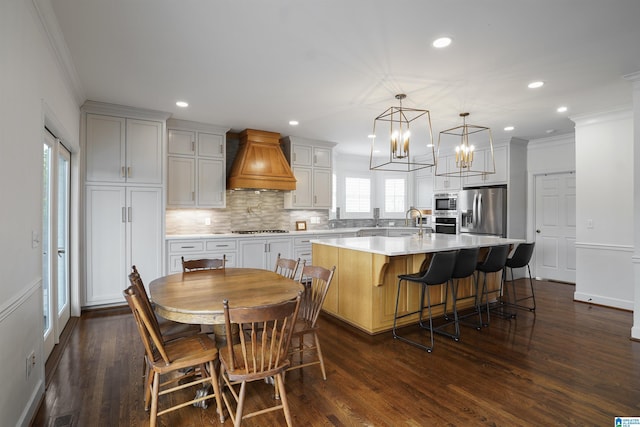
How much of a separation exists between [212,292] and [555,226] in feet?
20.3

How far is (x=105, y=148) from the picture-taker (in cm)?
430

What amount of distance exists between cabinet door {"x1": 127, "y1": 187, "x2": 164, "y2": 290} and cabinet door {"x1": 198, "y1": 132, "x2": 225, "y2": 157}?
3.26 feet

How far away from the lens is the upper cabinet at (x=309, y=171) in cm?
613

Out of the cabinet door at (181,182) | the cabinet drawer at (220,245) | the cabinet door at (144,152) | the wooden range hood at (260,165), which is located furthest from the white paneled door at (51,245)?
the wooden range hood at (260,165)

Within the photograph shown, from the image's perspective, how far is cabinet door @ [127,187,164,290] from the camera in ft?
14.6

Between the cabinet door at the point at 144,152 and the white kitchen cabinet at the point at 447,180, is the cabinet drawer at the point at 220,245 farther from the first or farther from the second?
the white kitchen cabinet at the point at 447,180

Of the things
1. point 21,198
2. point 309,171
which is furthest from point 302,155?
point 21,198

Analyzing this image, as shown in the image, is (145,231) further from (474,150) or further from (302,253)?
(474,150)

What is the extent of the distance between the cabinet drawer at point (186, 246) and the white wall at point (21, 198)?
7.86 feet

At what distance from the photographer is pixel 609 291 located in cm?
453

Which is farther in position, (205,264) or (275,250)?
(275,250)

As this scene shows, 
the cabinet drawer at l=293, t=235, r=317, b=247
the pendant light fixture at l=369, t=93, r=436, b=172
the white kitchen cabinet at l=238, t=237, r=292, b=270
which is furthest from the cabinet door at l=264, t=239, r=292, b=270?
the pendant light fixture at l=369, t=93, r=436, b=172

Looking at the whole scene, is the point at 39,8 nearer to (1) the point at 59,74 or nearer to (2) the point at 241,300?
(1) the point at 59,74

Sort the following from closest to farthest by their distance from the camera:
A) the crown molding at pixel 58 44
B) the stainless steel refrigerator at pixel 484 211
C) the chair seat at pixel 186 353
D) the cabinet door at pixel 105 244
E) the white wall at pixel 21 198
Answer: the white wall at pixel 21 198 → the chair seat at pixel 186 353 → the crown molding at pixel 58 44 → the cabinet door at pixel 105 244 → the stainless steel refrigerator at pixel 484 211
